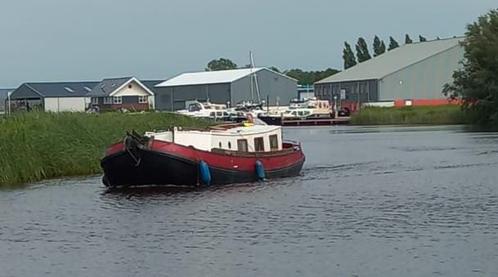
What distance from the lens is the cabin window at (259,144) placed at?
44.4 metres

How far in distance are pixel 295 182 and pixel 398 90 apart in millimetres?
91291

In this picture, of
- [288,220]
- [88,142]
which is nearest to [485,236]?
[288,220]

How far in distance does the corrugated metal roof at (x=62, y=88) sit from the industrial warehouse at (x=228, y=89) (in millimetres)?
11308

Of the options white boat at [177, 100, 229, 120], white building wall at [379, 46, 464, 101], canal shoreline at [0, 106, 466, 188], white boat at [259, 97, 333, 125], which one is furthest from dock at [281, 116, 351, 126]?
canal shoreline at [0, 106, 466, 188]

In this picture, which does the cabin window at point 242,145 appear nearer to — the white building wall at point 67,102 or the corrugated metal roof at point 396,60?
the white building wall at point 67,102

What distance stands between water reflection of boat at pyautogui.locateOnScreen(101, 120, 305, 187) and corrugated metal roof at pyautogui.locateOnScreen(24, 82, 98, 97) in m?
93.1

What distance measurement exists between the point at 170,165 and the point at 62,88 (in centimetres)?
10228

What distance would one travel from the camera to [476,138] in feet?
243

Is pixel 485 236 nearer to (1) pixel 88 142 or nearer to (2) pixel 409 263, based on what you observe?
(2) pixel 409 263

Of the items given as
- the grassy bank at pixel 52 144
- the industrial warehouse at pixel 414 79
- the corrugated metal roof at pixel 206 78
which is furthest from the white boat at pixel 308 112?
the grassy bank at pixel 52 144

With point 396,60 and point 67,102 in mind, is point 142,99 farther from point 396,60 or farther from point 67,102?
point 396,60

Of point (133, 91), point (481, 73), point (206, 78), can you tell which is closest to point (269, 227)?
point (481, 73)

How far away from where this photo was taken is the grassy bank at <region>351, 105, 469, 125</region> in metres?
106

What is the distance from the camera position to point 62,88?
13938 centimetres
